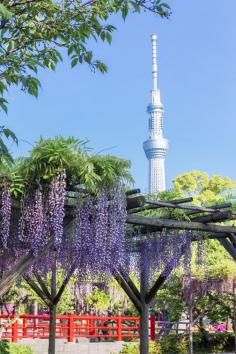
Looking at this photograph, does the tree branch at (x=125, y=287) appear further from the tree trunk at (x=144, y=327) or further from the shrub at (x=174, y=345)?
the shrub at (x=174, y=345)

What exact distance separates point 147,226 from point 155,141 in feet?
390

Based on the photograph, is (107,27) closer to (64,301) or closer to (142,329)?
(142,329)

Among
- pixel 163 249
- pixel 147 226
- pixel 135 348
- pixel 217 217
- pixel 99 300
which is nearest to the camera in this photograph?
pixel 217 217

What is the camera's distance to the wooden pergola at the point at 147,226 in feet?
17.5

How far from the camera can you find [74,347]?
1400 centimetres

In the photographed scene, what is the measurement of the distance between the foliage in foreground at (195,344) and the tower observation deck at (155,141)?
83.6m

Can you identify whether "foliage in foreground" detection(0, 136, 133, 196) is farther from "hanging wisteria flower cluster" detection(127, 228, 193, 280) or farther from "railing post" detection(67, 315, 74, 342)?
"railing post" detection(67, 315, 74, 342)

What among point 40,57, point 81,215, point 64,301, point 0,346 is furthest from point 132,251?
point 64,301

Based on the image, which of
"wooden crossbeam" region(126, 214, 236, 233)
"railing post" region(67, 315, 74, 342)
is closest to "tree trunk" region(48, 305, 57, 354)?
"railing post" region(67, 315, 74, 342)

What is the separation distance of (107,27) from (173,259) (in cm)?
544

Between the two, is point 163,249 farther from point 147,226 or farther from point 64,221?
point 64,221

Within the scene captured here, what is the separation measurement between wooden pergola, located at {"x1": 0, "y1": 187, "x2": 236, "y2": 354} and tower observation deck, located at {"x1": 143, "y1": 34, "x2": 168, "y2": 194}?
9140 cm

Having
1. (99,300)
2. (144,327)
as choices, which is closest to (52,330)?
(144,327)

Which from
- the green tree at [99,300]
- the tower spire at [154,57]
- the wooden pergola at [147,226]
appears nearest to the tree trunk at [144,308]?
the wooden pergola at [147,226]
